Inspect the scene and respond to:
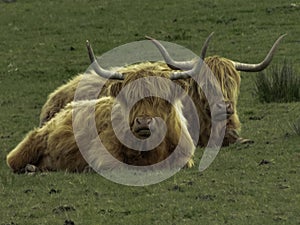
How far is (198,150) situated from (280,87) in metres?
3.50

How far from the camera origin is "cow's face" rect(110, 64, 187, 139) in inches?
322

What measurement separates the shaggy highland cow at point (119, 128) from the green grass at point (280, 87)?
153 inches

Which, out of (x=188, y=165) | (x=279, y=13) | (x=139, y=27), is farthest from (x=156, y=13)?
(x=188, y=165)

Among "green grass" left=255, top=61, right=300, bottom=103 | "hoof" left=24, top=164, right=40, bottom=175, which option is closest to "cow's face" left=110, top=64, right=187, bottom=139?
"hoof" left=24, top=164, right=40, bottom=175

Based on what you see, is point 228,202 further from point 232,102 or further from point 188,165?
point 232,102

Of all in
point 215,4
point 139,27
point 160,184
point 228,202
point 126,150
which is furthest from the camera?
point 215,4

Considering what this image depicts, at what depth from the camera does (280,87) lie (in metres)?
12.9

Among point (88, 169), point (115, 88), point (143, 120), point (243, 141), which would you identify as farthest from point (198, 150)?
point (143, 120)

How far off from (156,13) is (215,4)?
139cm

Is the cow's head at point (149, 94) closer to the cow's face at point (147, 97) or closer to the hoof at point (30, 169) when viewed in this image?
the cow's face at point (147, 97)

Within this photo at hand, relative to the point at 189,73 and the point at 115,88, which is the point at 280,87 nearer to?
the point at 189,73

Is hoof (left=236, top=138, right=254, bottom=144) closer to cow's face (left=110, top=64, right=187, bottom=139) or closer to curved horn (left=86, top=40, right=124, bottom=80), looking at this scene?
cow's face (left=110, top=64, right=187, bottom=139)

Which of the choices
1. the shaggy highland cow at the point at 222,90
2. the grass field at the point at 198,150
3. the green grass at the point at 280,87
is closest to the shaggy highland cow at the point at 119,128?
the grass field at the point at 198,150

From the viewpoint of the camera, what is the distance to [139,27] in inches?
774
